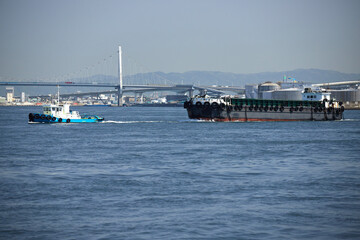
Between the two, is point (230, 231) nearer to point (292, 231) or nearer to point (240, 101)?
point (292, 231)

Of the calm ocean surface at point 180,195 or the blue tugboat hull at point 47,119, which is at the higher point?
the blue tugboat hull at point 47,119

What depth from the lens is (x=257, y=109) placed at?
297ft

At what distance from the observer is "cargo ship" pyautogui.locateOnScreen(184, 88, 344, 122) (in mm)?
87375

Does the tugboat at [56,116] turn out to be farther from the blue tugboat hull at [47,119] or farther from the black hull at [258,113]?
the black hull at [258,113]

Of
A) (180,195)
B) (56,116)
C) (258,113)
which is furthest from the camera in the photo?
(258,113)

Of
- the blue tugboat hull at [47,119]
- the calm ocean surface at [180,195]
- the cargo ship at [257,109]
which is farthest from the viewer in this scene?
the cargo ship at [257,109]

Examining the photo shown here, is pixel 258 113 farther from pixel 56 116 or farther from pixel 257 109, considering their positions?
pixel 56 116

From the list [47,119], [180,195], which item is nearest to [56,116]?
[47,119]

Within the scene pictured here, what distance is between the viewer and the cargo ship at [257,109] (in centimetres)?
8738

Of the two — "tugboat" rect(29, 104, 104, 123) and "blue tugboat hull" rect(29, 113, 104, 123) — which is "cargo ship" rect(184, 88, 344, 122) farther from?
"tugboat" rect(29, 104, 104, 123)

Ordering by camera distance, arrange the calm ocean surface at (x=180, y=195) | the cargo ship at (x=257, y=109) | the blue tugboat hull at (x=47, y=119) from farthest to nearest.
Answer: the cargo ship at (x=257, y=109), the blue tugboat hull at (x=47, y=119), the calm ocean surface at (x=180, y=195)

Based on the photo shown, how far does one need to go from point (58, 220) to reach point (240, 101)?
239 feet

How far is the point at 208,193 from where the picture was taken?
23.1 m

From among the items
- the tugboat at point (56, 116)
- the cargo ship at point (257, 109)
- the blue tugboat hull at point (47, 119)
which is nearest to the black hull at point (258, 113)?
the cargo ship at point (257, 109)
